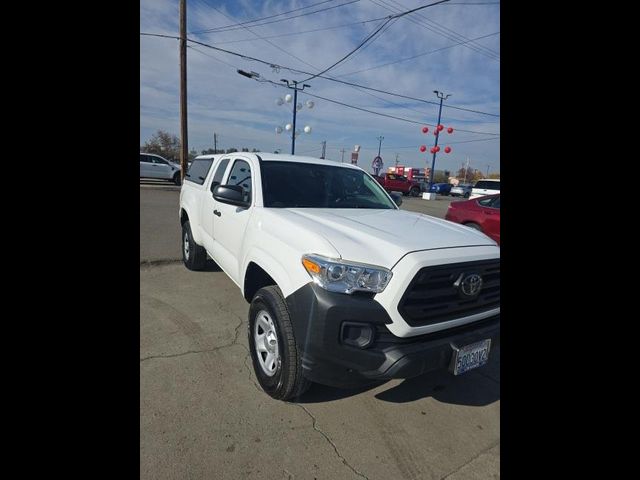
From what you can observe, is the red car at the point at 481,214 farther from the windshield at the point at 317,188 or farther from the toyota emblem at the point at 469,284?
the toyota emblem at the point at 469,284

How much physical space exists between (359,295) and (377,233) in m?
0.56

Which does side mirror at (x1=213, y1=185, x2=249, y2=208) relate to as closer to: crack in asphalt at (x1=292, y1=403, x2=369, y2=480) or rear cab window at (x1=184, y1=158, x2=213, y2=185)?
crack in asphalt at (x1=292, y1=403, x2=369, y2=480)

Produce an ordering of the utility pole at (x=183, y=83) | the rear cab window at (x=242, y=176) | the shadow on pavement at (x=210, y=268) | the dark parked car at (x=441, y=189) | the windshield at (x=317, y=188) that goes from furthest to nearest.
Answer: the dark parked car at (x=441, y=189) < the utility pole at (x=183, y=83) < the shadow on pavement at (x=210, y=268) < the rear cab window at (x=242, y=176) < the windshield at (x=317, y=188)

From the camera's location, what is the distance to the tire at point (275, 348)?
223 cm

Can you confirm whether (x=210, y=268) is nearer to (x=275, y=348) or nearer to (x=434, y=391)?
(x=275, y=348)

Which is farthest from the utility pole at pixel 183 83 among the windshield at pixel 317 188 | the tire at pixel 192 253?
the windshield at pixel 317 188

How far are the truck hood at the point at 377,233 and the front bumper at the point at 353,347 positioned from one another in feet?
0.93

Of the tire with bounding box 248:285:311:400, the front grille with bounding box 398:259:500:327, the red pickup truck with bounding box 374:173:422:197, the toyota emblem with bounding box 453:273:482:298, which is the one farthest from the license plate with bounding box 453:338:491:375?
the red pickup truck with bounding box 374:173:422:197

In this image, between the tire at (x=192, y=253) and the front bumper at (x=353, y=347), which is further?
the tire at (x=192, y=253)
